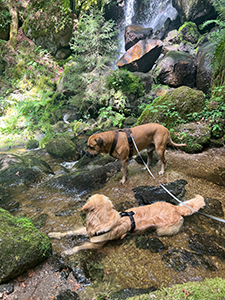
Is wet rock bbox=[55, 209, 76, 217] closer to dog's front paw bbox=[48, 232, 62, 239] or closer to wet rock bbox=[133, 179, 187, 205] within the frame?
dog's front paw bbox=[48, 232, 62, 239]

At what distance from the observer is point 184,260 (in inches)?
87.4

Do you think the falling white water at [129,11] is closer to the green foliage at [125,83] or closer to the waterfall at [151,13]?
the waterfall at [151,13]

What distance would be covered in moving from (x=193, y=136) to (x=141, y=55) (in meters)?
11.4

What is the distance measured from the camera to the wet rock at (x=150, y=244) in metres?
2.42

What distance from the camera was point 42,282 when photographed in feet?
6.29

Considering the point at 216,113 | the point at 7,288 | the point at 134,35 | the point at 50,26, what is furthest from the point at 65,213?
the point at 50,26

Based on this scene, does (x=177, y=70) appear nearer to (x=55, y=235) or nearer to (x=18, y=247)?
(x=55, y=235)

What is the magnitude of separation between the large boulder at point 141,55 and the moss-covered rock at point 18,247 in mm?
14811

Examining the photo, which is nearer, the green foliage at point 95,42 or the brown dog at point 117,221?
the brown dog at point 117,221

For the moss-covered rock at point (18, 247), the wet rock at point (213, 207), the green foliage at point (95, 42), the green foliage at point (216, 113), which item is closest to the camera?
the moss-covered rock at point (18, 247)

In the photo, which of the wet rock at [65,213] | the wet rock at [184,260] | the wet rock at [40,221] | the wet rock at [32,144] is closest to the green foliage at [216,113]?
the wet rock at [184,260]

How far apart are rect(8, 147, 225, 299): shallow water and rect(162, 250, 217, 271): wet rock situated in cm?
5

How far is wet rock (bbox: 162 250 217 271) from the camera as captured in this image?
7.00 ft

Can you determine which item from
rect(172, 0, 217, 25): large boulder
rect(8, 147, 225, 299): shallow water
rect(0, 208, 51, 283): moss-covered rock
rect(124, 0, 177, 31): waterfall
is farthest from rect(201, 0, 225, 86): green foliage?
rect(124, 0, 177, 31): waterfall
